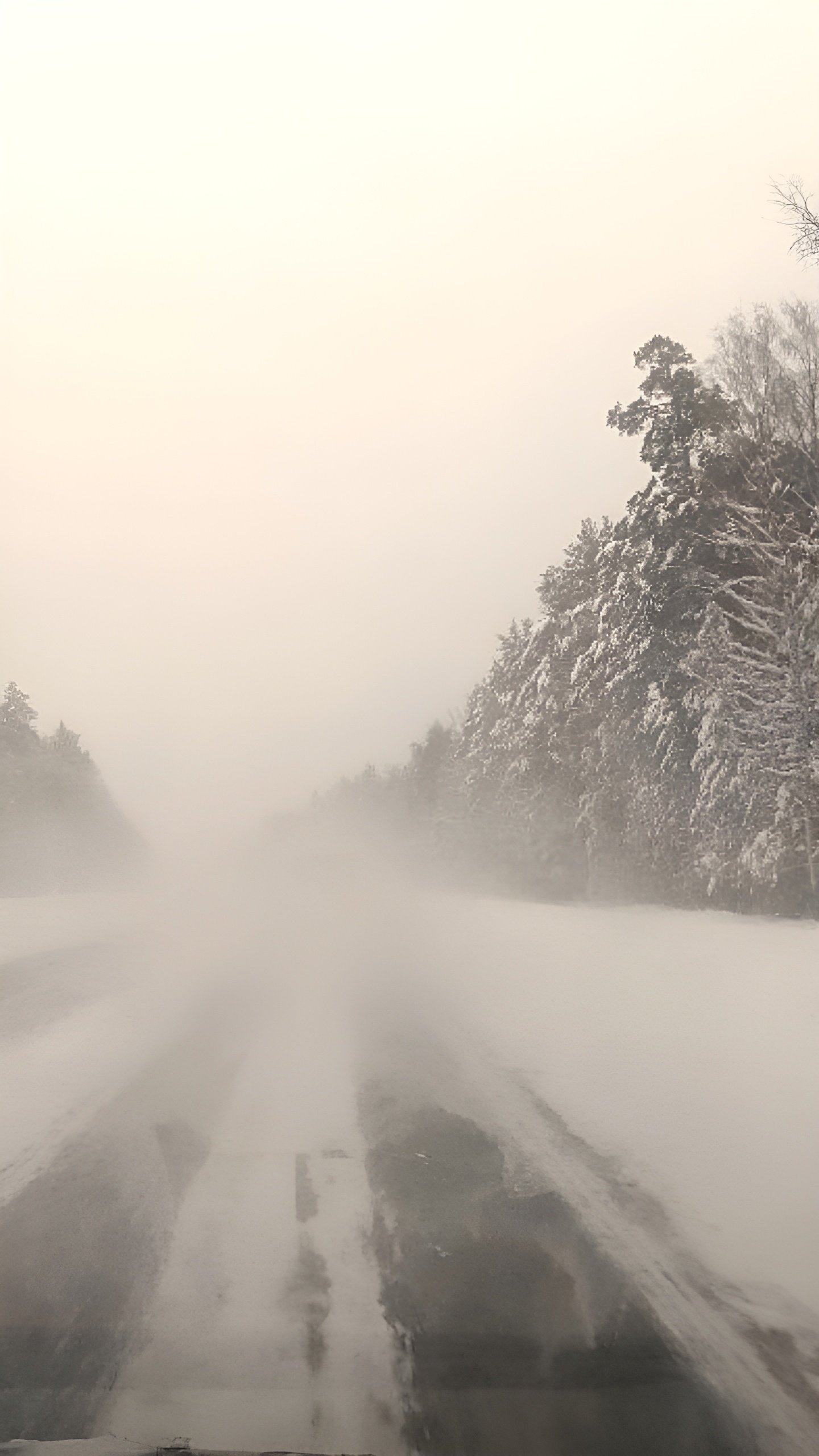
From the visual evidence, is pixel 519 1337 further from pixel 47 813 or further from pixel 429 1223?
pixel 47 813

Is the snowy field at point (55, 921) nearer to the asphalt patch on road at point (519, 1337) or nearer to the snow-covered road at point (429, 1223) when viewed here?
the snow-covered road at point (429, 1223)

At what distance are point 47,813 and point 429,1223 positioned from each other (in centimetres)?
5344

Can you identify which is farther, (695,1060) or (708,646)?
(708,646)

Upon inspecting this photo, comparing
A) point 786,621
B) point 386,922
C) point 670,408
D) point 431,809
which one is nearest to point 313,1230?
point 786,621

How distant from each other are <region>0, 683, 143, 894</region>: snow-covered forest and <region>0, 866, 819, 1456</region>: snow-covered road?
3975cm

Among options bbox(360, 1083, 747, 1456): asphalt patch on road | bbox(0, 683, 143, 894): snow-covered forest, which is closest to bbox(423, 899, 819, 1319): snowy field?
bbox(360, 1083, 747, 1456): asphalt patch on road

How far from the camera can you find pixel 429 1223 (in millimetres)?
5492

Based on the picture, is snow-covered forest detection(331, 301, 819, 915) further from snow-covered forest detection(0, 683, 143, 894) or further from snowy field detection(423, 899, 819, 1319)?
snow-covered forest detection(0, 683, 143, 894)

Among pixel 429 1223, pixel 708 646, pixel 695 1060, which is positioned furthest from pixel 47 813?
pixel 429 1223

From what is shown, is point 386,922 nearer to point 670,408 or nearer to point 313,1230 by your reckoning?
point 670,408

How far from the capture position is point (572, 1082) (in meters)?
9.45

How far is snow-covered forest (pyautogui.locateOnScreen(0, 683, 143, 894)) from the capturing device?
50.0 metres

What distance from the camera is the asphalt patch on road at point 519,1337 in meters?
3.39

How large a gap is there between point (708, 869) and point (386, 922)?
42.0ft
